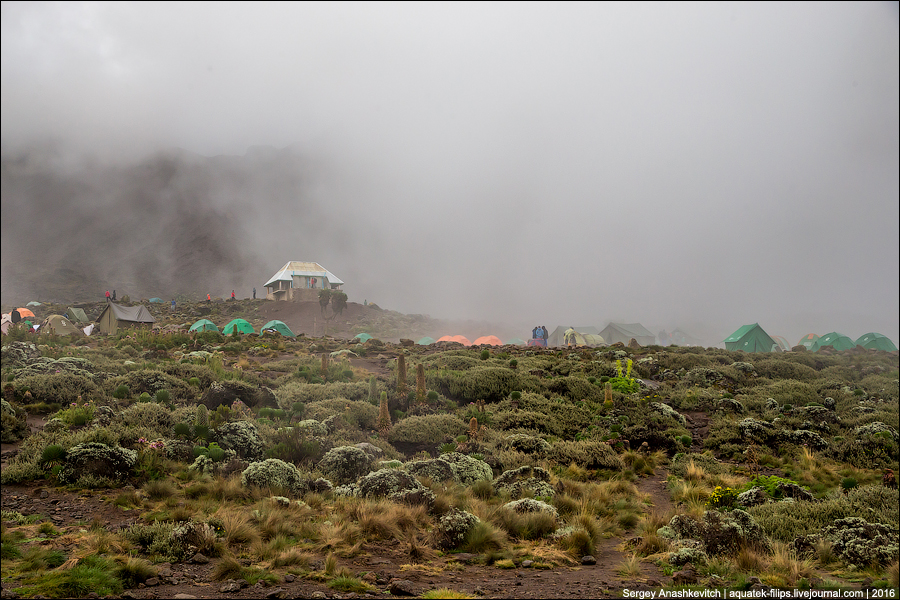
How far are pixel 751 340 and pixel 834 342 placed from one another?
914 centimetres

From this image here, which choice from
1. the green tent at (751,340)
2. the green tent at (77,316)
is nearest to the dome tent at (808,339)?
the green tent at (751,340)

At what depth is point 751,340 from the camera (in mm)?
36125

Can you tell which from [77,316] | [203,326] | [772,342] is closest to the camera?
[203,326]

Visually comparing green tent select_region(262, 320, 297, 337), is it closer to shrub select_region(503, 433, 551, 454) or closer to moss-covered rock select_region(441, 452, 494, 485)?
shrub select_region(503, 433, 551, 454)

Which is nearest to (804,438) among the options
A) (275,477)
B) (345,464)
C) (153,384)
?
(345,464)

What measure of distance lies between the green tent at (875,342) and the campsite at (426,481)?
18.4 meters

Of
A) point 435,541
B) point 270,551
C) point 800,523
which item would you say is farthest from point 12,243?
point 800,523

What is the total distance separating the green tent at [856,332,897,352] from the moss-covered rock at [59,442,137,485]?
46.9 meters

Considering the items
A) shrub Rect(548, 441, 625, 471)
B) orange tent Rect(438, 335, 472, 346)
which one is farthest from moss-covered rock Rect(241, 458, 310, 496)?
orange tent Rect(438, 335, 472, 346)

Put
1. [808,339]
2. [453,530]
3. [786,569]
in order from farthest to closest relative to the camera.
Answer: [808,339], [453,530], [786,569]

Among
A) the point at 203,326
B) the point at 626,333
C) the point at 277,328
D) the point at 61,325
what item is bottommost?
the point at 626,333

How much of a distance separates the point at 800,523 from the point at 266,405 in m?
13.6

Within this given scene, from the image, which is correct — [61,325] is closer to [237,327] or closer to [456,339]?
[237,327]

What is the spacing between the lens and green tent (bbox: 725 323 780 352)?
3566 cm
